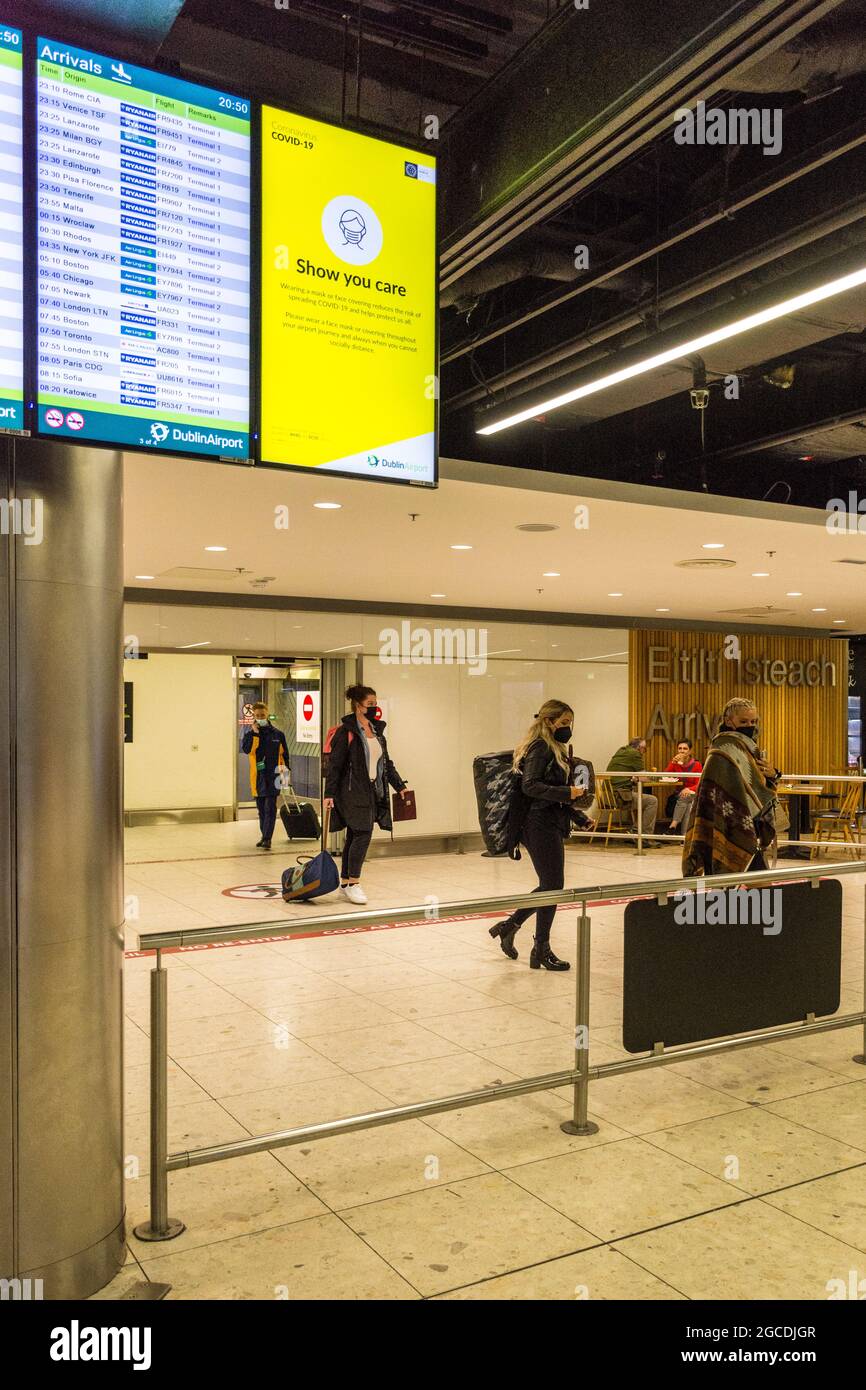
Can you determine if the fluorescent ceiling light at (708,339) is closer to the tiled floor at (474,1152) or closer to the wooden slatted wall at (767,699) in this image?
the tiled floor at (474,1152)

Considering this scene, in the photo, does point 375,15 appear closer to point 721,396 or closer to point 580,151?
point 580,151

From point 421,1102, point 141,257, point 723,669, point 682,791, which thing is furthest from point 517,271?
point 723,669

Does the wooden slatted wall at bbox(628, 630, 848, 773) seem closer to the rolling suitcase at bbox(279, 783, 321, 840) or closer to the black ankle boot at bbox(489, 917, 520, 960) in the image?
the rolling suitcase at bbox(279, 783, 321, 840)

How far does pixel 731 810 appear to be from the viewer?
191 inches

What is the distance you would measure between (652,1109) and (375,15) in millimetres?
4302

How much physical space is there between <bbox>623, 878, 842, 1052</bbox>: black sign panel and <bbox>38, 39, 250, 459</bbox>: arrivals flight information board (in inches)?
88.9

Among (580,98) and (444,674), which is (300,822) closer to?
(444,674)

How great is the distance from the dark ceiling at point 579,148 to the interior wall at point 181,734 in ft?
29.1

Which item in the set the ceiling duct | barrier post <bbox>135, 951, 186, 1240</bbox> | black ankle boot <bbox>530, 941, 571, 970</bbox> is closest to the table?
black ankle boot <bbox>530, 941, 571, 970</bbox>

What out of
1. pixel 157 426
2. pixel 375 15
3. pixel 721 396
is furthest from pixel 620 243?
pixel 157 426

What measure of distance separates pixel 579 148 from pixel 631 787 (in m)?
9.93

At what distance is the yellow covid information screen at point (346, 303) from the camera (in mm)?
2686

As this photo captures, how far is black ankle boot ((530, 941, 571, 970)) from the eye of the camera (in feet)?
19.7

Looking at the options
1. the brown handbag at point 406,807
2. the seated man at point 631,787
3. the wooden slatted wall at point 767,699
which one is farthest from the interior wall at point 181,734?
the wooden slatted wall at point 767,699
